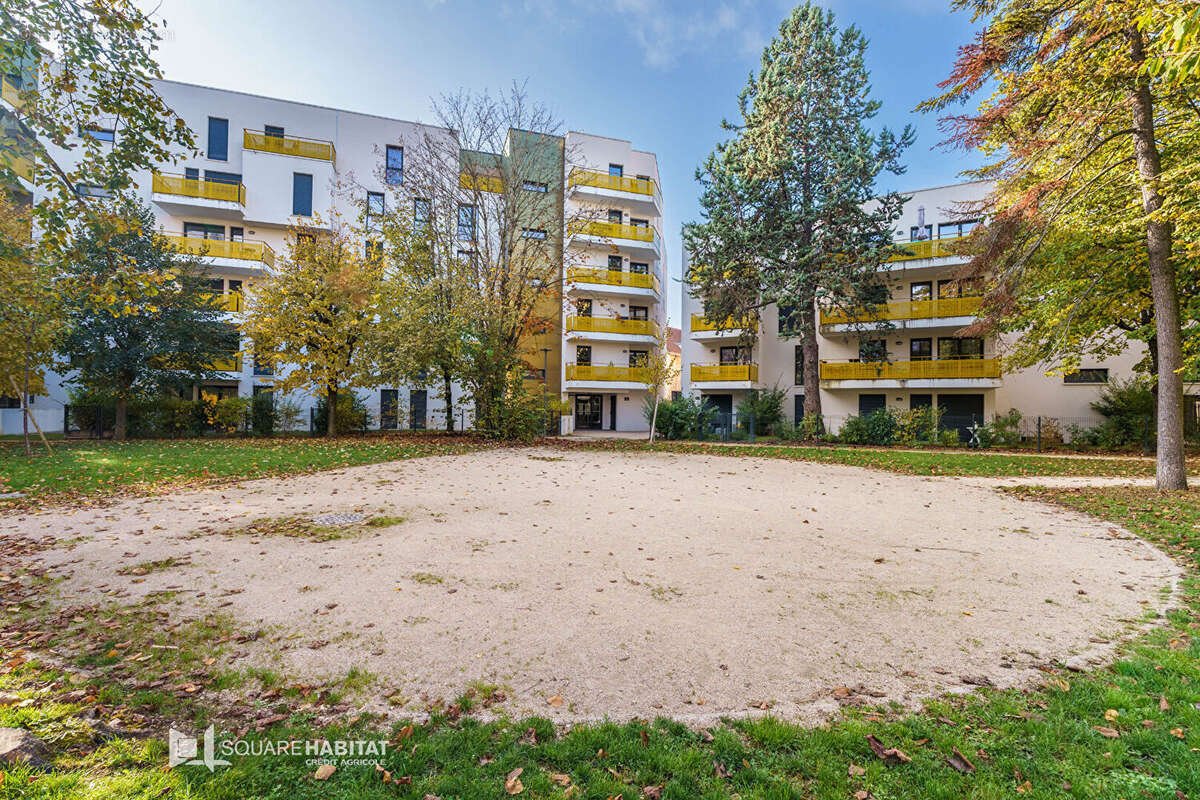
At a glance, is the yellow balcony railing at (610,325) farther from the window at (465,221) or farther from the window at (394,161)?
the window at (394,161)

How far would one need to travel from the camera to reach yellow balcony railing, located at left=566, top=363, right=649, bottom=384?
31.4 meters

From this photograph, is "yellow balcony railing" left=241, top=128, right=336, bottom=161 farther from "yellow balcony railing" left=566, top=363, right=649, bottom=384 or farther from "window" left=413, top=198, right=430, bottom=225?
"yellow balcony railing" left=566, top=363, right=649, bottom=384

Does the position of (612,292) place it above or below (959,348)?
above

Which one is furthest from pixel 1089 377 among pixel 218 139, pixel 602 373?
pixel 218 139

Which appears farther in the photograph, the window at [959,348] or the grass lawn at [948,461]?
the window at [959,348]

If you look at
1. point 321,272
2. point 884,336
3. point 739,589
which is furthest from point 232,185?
point 884,336

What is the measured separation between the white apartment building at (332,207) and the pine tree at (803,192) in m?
7.39

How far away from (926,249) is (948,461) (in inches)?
594

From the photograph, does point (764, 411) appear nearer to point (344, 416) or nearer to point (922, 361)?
point (922, 361)

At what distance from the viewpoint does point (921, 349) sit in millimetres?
27297

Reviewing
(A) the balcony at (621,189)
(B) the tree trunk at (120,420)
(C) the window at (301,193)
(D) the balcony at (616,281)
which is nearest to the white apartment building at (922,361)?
(D) the balcony at (616,281)

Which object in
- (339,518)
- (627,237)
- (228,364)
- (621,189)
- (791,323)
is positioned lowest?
(339,518)

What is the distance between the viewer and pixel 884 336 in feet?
84.9

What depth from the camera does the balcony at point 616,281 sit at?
32.0 metres
